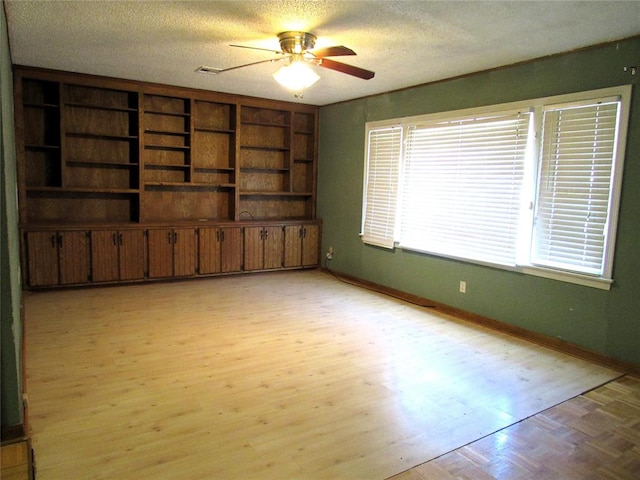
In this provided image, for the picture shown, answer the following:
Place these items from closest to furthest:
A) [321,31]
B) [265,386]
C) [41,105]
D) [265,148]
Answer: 1. [265,386]
2. [321,31]
3. [41,105]
4. [265,148]

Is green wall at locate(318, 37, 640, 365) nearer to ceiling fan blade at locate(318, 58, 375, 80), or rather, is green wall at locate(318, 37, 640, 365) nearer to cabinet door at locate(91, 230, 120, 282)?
ceiling fan blade at locate(318, 58, 375, 80)

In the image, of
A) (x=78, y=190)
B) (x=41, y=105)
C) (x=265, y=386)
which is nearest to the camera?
(x=265, y=386)

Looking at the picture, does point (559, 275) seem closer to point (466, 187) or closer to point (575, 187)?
point (575, 187)

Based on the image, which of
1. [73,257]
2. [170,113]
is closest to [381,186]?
[170,113]

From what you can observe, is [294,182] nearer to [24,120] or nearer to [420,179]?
[420,179]

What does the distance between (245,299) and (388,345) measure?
6.47 ft

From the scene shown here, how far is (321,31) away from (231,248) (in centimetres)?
351

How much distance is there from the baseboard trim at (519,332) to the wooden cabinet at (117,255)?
2852mm

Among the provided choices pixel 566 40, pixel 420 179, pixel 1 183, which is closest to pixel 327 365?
pixel 1 183

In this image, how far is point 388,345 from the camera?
12.8 ft

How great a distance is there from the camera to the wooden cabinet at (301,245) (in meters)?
6.81

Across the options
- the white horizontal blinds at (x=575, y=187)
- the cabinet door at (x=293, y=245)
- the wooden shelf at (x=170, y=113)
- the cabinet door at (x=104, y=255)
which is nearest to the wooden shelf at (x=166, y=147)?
the wooden shelf at (x=170, y=113)

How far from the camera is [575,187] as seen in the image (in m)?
3.80

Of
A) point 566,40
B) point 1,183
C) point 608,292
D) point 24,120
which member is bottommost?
point 608,292
